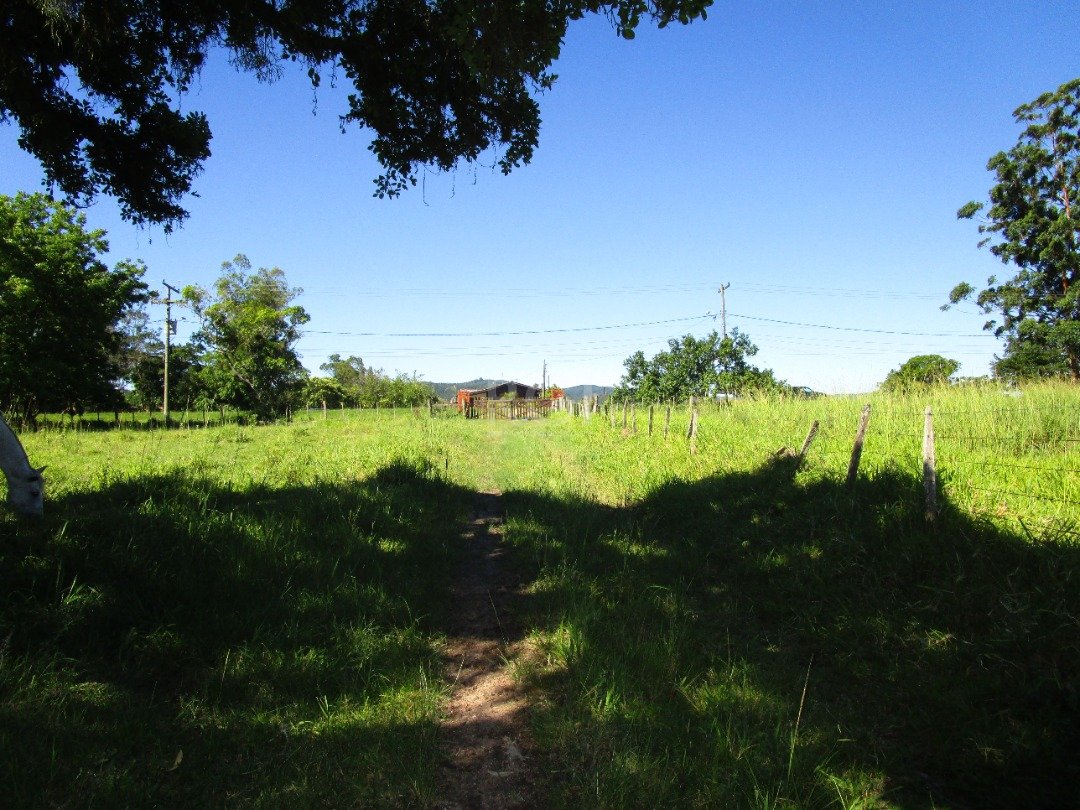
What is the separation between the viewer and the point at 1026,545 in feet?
13.8

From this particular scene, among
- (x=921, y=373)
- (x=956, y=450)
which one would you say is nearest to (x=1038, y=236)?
(x=921, y=373)

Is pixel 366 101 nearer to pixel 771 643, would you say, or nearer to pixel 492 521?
pixel 492 521

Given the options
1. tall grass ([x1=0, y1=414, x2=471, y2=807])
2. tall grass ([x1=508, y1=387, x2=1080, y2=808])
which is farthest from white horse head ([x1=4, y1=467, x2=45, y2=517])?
tall grass ([x1=508, y1=387, x2=1080, y2=808])

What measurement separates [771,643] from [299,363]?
48017 millimetres

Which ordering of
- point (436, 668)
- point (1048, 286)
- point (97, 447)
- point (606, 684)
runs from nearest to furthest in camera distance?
point (606, 684), point (436, 668), point (97, 447), point (1048, 286)

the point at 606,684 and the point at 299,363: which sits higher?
the point at 299,363

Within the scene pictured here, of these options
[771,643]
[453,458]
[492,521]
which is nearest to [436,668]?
[771,643]

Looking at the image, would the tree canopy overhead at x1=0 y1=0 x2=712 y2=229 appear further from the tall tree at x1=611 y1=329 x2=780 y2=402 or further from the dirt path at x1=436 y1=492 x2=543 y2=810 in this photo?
the tall tree at x1=611 y1=329 x2=780 y2=402

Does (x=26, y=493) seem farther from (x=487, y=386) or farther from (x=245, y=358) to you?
(x=487, y=386)

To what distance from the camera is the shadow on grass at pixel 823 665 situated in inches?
104


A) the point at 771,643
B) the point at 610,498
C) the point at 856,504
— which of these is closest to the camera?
the point at 771,643

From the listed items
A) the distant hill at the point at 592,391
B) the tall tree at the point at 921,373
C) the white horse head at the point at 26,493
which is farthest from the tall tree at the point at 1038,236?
the white horse head at the point at 26,493

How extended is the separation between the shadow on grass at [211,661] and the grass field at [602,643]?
2 centimetres

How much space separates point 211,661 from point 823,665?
3990mm
